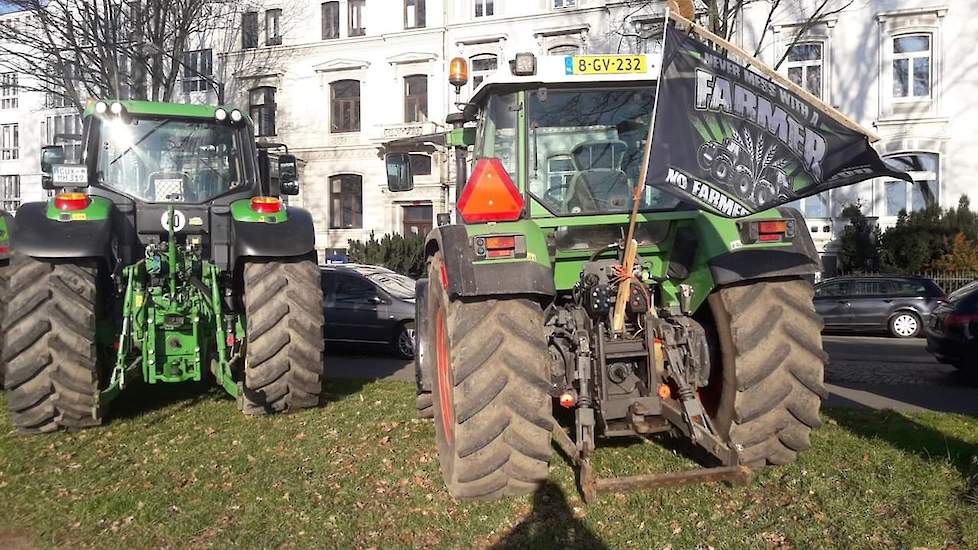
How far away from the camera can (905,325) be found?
50.9ft

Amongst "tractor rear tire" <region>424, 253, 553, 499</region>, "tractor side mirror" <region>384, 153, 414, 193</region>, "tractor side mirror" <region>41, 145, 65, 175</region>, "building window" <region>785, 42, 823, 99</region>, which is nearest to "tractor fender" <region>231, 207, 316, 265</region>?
"tractor side mirror" <region>384, 153, 414, 193</region>

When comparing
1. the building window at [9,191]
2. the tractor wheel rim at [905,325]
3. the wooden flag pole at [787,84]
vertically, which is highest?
Result: the building window at [9,191]

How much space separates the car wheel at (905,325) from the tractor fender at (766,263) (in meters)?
12.6

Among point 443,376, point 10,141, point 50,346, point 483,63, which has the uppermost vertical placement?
point 483,63

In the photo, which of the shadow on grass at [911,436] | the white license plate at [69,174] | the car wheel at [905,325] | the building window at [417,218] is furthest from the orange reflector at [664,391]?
the building window at [417,218]

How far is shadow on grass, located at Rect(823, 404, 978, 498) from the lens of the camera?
4816 millimetres

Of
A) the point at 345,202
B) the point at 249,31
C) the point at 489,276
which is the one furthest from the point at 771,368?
the point at 249,31

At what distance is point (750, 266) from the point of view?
456 cm

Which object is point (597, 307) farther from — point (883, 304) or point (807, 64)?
point (807, 64)

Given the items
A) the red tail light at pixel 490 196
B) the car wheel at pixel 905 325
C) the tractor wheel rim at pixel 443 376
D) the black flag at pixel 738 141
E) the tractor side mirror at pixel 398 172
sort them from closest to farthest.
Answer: the black flag at pixel 738 141, the red tail light at pixel 490 196, the tractor wheel rim at pixel 443 376, the tractor side mirror at pixel 398 172, the car wheel at pixel 905 325

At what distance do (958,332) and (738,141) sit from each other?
7.11 m

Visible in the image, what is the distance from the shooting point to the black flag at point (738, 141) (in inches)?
161

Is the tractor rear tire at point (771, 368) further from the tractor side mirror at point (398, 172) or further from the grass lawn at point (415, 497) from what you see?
the tractor side mirror at point (398, 172)

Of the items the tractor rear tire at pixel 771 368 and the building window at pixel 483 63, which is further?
the building window at pixel 483 63
